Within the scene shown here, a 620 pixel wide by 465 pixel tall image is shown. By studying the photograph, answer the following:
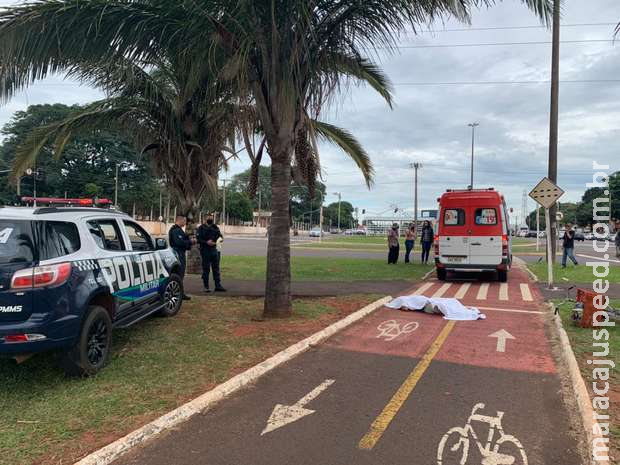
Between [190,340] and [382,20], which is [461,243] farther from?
[190,340]

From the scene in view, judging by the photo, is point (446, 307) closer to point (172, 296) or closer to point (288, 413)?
point (172, 296)

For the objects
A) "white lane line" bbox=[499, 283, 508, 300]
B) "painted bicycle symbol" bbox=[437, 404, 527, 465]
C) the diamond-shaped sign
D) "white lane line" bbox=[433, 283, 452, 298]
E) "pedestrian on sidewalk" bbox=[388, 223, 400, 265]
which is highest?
the diamond-shaped sign

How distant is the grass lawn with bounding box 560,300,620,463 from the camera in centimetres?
395

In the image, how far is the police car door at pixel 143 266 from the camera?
6.43 m

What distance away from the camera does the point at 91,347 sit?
5.09 metres

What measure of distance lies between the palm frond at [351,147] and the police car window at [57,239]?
793 cm

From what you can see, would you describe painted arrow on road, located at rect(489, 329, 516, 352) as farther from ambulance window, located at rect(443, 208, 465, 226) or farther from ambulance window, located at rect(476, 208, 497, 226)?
ambulance window, located at rect(443, 208, 465, 226)

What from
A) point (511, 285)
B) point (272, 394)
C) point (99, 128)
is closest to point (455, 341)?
point (272, 394)

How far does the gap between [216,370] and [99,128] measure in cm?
975

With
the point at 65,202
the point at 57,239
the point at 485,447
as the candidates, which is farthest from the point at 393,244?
the point at 485,447

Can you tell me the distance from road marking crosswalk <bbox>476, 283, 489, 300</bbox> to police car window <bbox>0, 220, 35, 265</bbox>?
371 inches

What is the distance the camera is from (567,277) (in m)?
14.8

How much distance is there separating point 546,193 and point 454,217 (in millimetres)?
2705

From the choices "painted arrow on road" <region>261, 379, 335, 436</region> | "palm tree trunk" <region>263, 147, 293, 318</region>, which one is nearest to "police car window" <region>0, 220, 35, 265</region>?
"painted arrow on road" <region>261, 379, 335, 436</region>
